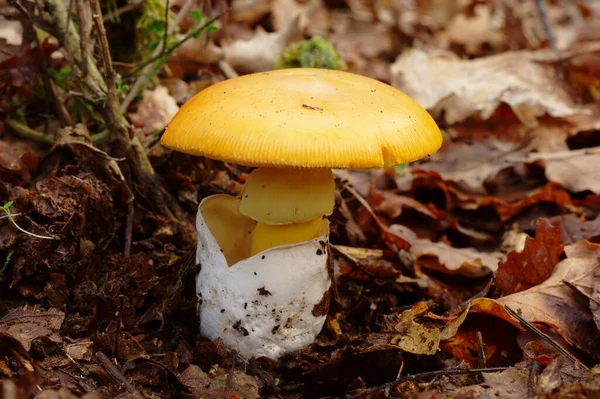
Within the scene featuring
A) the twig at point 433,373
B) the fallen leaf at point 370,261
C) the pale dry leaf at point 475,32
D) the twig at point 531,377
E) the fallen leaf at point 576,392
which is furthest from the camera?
the pale dry leaf at point 475,32

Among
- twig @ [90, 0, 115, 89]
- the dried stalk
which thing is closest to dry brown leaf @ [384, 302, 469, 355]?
the dried stalk

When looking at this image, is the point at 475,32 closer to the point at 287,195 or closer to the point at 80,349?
the point at 287,195

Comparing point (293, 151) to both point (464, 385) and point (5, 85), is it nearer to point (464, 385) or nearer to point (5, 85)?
point (464, 385)

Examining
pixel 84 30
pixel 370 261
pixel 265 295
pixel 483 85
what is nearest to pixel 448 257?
pixel 370 261

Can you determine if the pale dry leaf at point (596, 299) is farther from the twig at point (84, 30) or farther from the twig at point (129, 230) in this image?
the twig at point (84, 30)

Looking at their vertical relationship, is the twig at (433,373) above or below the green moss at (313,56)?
below

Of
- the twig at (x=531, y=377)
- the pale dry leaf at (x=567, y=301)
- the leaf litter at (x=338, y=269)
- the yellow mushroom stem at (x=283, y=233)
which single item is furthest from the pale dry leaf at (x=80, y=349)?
the pale dry leaf at (x=567, y=301)
